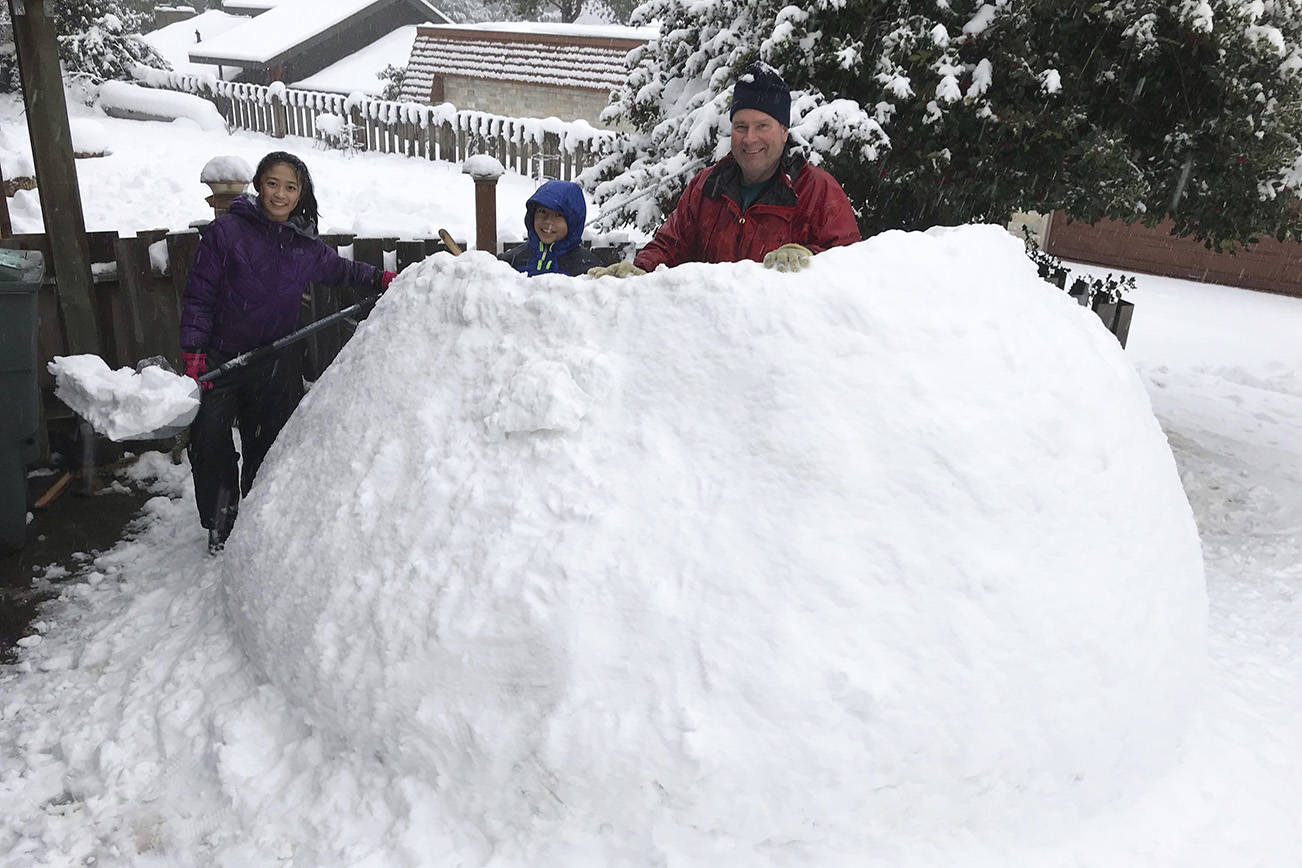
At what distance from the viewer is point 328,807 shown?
7.49 feet

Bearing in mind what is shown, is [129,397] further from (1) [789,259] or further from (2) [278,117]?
(2) [278,117]

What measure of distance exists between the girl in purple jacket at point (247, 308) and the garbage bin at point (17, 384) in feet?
2.13

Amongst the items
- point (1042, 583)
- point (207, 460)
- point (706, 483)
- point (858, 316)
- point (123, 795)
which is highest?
point (858, 316)

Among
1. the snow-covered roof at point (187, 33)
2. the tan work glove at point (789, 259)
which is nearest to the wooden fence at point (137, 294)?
the tan work glove at point (789, 259)

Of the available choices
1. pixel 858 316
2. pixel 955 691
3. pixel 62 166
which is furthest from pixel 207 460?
pixel 955 691

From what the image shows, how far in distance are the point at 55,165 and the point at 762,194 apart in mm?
3713

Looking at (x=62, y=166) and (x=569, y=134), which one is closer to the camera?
(x=62, y=166)

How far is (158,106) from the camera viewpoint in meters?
14.6

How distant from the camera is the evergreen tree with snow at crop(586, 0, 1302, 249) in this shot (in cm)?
418

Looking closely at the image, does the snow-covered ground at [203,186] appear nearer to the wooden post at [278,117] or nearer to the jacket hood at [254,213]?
the jacket hood at [254,213]

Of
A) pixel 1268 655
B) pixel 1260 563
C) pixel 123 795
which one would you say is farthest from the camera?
pixel 1260 563

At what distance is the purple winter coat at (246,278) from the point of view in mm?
3598

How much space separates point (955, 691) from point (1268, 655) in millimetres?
1963

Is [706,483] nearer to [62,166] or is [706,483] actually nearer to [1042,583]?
[1042,583]
